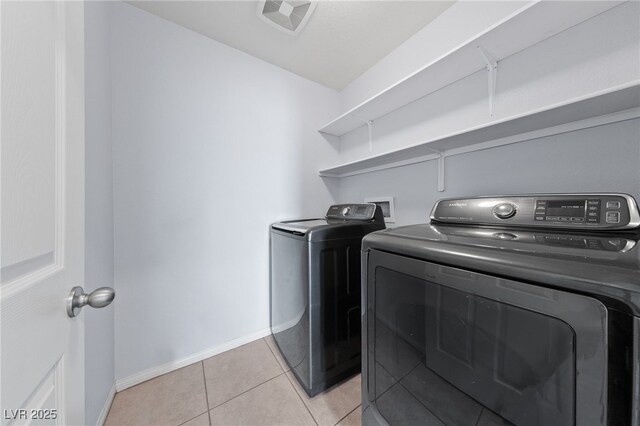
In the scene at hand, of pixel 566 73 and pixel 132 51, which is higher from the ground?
pixel 132 51

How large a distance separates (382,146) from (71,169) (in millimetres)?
1817

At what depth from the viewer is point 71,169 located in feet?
1.67

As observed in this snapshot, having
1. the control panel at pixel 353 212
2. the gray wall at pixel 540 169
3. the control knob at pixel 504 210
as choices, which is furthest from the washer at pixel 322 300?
the control knob at pixel 504 210

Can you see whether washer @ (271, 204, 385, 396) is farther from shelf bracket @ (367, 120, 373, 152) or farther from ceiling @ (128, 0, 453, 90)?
ceiling @ (128, 0, 453, 90)

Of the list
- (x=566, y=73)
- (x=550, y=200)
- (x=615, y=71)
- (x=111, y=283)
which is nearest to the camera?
(x=550, y=200)

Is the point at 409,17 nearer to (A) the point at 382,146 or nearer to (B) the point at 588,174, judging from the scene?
(A) the point at 382,146

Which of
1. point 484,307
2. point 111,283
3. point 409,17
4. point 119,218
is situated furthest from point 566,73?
point 111,283

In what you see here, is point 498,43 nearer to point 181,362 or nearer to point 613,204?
point 613,204

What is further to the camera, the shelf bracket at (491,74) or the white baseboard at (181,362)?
the white baseboard at (181,362)

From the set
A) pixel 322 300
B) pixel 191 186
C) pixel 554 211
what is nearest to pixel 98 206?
pixel 191 186

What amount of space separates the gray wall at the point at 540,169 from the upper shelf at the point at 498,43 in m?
0.48

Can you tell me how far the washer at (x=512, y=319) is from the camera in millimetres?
372

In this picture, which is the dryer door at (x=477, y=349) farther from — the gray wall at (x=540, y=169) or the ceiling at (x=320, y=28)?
the ceiling at (x=320, y=28)

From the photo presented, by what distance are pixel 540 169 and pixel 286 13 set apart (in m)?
1.76
